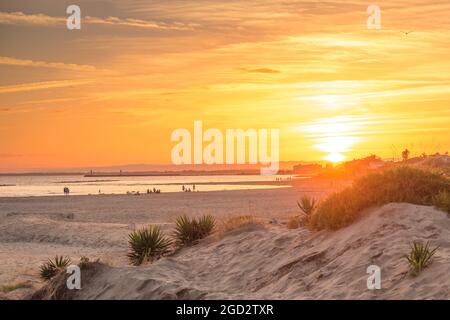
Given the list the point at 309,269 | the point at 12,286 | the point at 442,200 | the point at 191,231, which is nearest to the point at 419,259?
the point at 309,269

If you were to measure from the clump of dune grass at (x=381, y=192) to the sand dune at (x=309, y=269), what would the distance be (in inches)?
17.3

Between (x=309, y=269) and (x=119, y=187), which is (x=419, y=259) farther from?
(x=119, y=187)

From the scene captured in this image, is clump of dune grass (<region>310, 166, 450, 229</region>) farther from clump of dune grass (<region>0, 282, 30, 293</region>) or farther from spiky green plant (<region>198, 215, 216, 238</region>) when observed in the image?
clump of dune grass (<region>0, 282, 30, 293</region>)

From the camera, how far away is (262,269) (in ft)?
56.0

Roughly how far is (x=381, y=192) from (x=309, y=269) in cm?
333

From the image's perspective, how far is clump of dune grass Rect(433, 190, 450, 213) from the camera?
1612 centimetres

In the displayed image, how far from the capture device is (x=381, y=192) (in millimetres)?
17172

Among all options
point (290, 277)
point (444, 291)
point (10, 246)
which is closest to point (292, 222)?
point (290, 277)

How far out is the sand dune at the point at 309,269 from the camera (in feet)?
40.8

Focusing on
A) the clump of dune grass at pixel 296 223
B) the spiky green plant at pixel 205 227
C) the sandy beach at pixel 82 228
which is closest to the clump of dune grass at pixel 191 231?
the spiky green plant at pixel 205 227

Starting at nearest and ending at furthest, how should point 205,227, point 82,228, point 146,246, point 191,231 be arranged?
point 146,246 → point 191,231 → point 205,227 → point 82,228

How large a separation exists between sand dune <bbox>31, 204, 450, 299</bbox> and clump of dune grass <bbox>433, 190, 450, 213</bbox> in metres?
0.39
